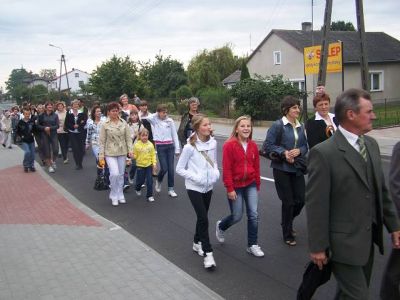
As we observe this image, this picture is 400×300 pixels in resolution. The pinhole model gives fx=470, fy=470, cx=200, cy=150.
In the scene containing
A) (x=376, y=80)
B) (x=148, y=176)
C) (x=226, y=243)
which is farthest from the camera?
(x=376, y=80)

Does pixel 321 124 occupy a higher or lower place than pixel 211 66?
lower

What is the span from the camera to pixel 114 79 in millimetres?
44062

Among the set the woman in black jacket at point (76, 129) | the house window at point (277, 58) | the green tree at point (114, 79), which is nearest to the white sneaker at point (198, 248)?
the woman in black jacket at point (76, 129)

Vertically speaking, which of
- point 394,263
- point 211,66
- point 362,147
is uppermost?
point 211,66

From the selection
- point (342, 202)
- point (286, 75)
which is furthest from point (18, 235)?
point (286, 75)

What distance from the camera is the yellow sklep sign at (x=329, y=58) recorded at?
20.8 m

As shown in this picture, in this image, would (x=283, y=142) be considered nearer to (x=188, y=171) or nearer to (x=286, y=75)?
(x=188, y=171)

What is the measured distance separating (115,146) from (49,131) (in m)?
5.75

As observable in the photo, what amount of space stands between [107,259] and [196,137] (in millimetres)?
1681

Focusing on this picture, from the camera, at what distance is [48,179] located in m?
11.3

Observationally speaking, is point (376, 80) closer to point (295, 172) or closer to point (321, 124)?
point (321, 124)

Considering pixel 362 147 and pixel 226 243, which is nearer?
pixel 362 147

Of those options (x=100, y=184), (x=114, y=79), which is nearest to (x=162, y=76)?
(x=114, y=79)

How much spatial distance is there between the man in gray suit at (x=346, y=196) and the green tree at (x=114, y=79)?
4192 cm
